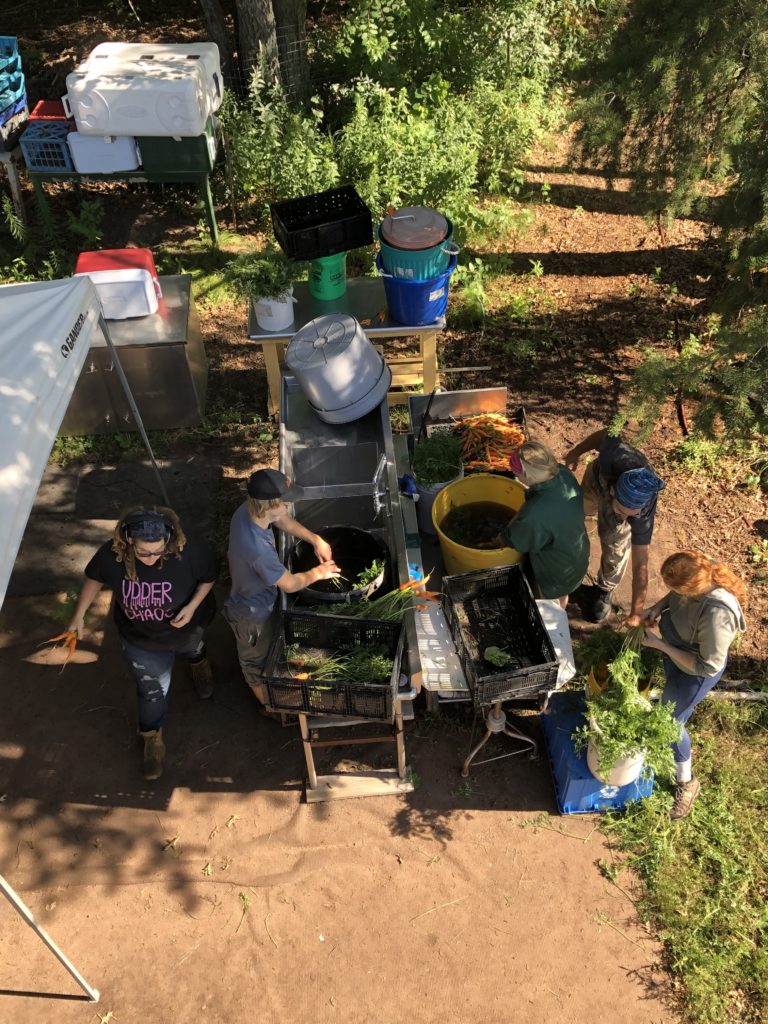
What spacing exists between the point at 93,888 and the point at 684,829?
3243mm

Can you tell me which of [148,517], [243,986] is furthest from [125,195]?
[243,986]

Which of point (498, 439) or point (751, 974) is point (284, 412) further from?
point (751, 974)

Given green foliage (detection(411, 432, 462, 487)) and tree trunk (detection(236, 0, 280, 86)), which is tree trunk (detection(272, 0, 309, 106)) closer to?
tree trunk (detection(236, 0, 280, 86))

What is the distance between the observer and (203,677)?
517 centimetres

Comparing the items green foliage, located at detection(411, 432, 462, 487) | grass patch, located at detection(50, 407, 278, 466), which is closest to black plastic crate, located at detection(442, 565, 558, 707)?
green foliage, located at detection(411, 432, 462, 487)

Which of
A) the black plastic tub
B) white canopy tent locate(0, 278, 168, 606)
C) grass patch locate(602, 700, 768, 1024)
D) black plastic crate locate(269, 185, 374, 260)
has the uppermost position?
white canopy tent locate(0, 278, 168, 606)

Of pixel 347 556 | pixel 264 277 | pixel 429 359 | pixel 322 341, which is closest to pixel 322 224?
pixel 264 277

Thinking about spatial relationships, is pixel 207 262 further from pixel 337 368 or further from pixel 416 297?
pixel 337 368

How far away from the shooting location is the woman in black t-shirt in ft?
13.6

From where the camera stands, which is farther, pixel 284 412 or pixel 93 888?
pixel 284 412

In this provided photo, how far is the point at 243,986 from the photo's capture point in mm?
4086

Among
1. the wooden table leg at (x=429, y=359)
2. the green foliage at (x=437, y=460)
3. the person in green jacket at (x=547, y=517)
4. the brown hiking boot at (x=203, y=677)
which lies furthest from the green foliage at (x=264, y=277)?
the brown hiking boot at (x=203, y=677)

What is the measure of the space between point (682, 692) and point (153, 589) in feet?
9.29

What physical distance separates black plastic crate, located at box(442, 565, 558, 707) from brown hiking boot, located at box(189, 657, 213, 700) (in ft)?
5.30
